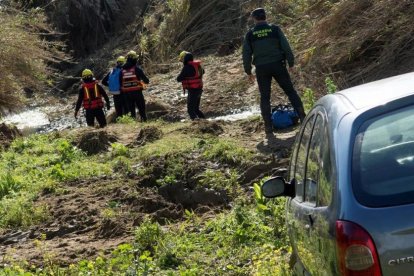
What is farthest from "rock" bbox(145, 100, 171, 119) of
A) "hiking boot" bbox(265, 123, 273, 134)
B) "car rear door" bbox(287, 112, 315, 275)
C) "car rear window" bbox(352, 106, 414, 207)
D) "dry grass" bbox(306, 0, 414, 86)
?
"car rear window" bbox(352, 106, 414, 207)

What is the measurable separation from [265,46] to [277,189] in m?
7.87

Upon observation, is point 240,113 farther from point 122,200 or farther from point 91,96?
point 122,200

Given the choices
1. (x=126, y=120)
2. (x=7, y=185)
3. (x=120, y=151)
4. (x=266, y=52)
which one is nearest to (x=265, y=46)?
(x=266, y=52)

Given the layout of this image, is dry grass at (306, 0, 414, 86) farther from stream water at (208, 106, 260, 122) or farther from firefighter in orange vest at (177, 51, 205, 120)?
firefighter in orange vest at (177, 51, 205, 120)

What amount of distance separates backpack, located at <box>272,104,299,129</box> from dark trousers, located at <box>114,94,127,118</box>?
6020mm

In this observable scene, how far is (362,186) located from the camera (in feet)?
12.4

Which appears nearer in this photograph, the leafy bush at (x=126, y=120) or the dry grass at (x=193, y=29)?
the leafy bush at (x=126, y=120)

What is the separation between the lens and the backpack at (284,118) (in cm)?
1395

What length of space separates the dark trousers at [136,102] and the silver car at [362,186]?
13.9 meters

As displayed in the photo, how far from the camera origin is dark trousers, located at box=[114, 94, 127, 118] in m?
19.3

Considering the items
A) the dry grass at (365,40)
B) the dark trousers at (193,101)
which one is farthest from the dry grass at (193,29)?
the dry grass at (365,40)

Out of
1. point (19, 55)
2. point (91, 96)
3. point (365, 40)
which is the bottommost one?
point (91, 96)

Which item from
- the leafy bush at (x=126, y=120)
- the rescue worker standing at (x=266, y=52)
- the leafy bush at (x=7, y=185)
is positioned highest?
the rescue worker standing at (x=266, y=52)

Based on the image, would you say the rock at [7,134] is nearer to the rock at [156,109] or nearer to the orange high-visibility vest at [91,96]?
the orange high-visibility vest at [91,96]
